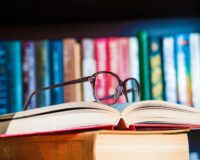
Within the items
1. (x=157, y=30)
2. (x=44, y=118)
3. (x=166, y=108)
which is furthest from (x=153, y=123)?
(x=157, y=30)

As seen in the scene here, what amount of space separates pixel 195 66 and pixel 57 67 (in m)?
0.32

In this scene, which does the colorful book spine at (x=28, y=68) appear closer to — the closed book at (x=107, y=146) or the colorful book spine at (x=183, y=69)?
the colorful book spine at (x=183, y=69)

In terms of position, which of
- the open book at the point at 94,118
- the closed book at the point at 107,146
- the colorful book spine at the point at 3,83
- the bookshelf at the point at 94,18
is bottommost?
the closed book at the point at 107,146

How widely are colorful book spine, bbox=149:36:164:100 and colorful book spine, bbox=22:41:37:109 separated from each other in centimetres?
27

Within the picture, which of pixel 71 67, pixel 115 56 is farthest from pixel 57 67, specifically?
pixel 115 56

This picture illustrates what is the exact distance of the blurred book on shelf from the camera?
0.97 metres

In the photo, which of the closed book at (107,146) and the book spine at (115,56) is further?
the book spine at (115,56)

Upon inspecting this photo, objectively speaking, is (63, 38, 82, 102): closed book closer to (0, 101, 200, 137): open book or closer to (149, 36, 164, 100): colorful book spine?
(149, 36, 164, 100): colorful book spine

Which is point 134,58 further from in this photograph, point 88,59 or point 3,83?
point 3,83

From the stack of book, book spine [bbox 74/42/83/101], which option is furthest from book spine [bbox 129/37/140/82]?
the stack of book

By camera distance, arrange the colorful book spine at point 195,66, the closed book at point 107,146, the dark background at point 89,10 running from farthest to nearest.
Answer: the dark background at point 89,10 → the colorful book spine at point 195,66 → the closed book at point 107,146

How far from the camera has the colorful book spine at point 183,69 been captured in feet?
3.16

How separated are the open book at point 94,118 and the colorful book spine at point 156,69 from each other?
0.44 m

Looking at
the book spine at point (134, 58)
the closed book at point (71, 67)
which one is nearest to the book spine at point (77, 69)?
the closed book at point (71, 67)
